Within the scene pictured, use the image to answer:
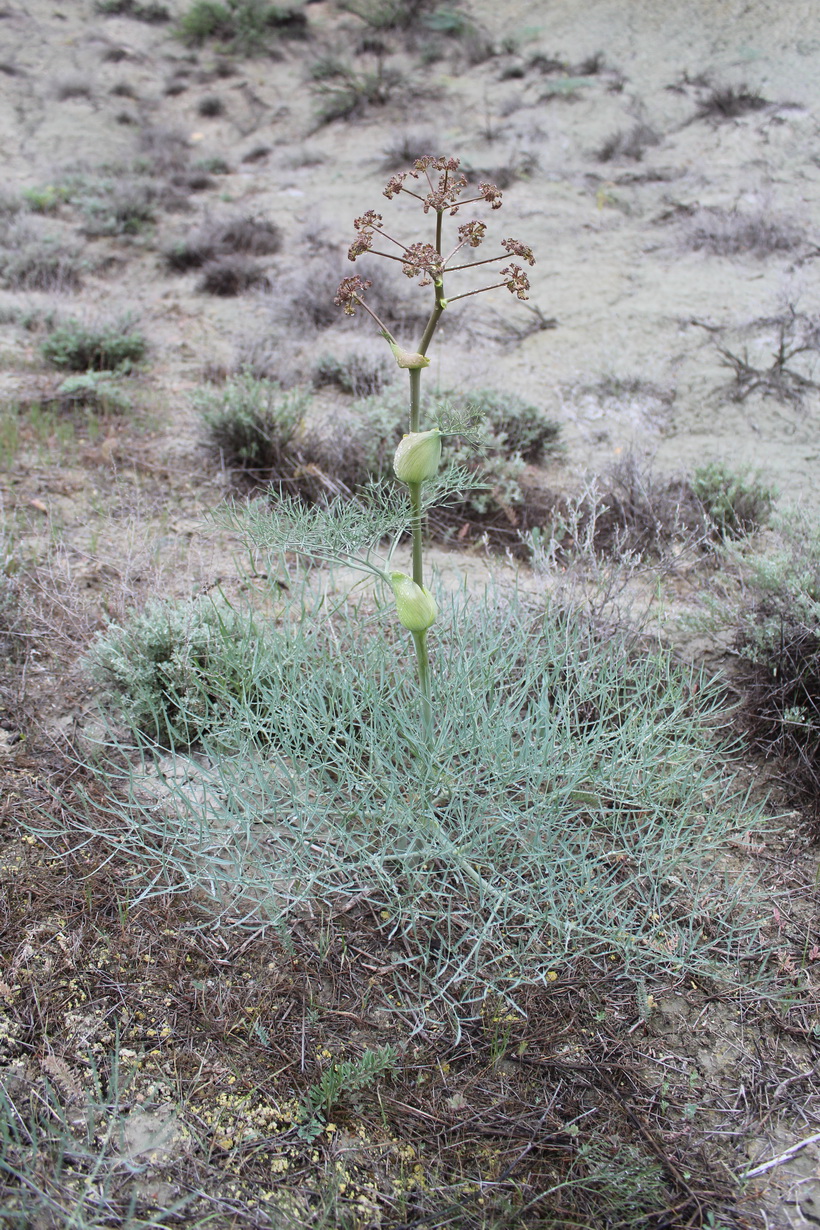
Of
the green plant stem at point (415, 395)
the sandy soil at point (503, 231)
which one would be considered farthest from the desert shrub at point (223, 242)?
the green plant stem at point (415, 395)

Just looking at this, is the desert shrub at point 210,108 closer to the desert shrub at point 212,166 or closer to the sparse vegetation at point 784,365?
the desert shrub at point 212,166

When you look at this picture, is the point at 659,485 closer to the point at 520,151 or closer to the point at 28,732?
the point at 28,732

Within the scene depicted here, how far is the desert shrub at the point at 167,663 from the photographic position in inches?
91.5

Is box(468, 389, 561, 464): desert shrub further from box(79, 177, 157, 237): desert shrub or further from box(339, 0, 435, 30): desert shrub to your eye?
box(339, 0, 435, 30): desert shrub

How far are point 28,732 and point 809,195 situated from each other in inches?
279

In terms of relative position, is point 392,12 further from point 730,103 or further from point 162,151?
point 730,103

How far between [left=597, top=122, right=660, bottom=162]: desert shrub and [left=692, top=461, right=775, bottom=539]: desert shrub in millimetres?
5278

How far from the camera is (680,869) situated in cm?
207

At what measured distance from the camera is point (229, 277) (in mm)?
6266

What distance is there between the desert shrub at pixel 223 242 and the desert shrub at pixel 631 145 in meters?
3.35

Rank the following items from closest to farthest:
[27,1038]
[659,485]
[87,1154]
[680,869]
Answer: [87,1154], [27,1038], [680,869], [659,485]

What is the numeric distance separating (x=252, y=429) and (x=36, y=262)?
359 centimetres

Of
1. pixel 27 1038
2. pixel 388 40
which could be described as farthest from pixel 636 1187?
pixel 388 40

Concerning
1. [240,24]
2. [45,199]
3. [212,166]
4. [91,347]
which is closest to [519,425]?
[91,347]
